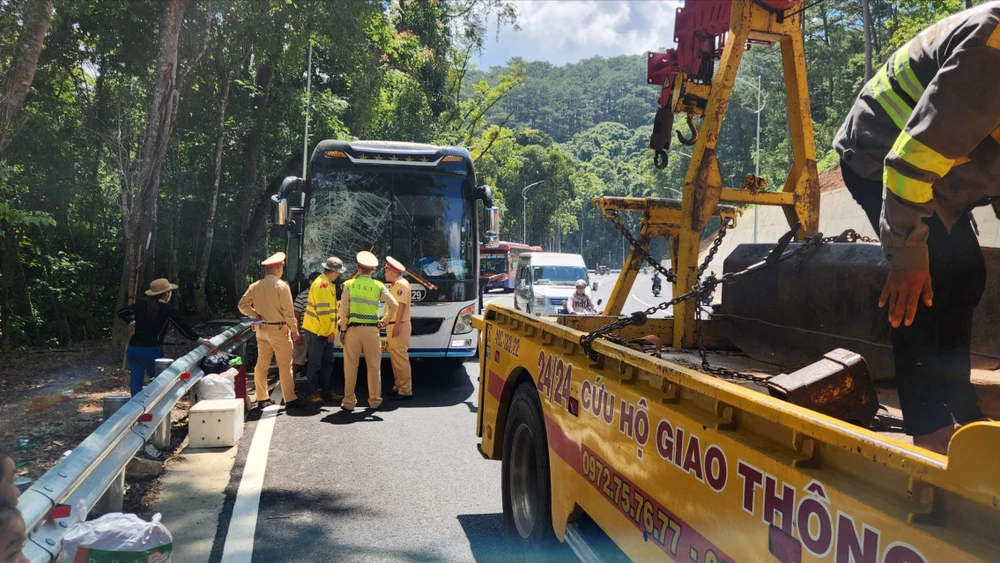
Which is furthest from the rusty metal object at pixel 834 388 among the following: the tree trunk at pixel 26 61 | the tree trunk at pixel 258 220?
the tree trunk at pixel 258 220

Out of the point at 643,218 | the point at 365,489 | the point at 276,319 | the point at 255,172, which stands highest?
the point at 255,172

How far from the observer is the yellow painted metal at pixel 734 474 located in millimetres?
1357

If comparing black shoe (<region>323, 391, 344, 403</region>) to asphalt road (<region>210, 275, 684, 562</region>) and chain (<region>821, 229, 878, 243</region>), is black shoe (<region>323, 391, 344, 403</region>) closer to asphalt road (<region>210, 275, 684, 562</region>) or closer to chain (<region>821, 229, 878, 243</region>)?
asphalt road (<region>210, 275, 684, 562</region>)

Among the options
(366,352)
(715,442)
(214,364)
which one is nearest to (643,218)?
(715,442)

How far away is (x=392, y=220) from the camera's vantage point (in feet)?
33.4

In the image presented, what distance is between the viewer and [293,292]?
399 inches

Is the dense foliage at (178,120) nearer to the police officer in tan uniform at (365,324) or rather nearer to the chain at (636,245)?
the chain at (636,245)

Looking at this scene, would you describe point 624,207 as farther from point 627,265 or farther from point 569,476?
point 569,476

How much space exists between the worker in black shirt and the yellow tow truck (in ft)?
13.9

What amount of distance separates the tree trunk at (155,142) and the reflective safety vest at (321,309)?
4.55 metres

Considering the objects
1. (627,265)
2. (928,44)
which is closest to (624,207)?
(627,265)

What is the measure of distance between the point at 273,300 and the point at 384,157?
106 inches

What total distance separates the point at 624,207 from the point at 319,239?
576 cm

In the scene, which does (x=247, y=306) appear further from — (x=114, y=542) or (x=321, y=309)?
(x=114, y=542)
